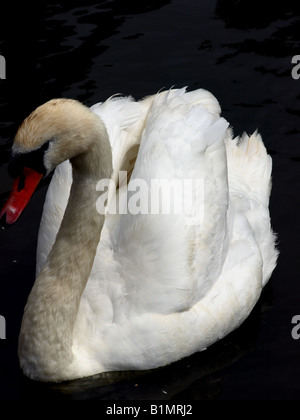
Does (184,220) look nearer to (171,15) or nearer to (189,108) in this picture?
(189,108)

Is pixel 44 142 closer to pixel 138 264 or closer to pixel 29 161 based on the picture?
pixel 29 161

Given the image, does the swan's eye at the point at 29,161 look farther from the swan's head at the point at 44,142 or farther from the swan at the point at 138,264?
the swan at the point at 138,264

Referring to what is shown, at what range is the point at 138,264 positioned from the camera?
7090mm

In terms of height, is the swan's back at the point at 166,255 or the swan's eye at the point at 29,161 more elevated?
the swan's eye at the point at 29,161

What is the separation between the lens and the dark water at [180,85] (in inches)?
288

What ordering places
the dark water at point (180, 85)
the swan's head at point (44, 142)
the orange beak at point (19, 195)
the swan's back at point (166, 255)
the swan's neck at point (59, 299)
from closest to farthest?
the swan's head at point (44, 142), the orange beak at point (19, 195), the swan's neck at point (59, 299), the swan's back at point (166, 255), the dark water at point (180, 85)

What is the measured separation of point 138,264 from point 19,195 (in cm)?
130

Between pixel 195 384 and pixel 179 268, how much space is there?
965 millimetres

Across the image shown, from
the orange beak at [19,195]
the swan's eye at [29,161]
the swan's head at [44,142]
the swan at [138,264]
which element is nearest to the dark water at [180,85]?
the swan at [138,264]

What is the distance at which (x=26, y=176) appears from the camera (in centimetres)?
614

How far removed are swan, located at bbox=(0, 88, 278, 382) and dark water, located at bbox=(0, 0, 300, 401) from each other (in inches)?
9.7

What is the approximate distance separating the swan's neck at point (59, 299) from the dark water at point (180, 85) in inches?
11.7

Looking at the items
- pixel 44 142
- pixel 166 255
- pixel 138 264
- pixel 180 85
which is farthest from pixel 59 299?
pixel 180 85
